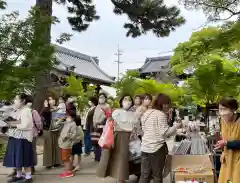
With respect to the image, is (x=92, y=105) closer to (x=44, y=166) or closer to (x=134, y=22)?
(x=44, y=166)

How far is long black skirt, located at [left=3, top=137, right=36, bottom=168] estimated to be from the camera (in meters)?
5.92

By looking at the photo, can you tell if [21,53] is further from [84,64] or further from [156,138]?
[84,64]

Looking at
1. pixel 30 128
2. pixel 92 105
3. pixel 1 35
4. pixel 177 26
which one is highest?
pixel 177 26

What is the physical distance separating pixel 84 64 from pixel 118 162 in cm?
2309

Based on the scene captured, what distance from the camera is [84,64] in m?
28.2

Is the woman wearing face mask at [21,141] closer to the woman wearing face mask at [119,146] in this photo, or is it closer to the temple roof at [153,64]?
the woman wearing face mask at [119,146]

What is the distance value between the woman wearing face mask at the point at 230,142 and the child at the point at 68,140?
3377 mm

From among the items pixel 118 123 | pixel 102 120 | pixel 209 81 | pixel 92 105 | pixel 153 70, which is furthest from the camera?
pixel 153 70

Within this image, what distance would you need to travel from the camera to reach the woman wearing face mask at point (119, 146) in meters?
5.52

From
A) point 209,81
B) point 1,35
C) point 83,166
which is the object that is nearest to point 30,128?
point 83,166

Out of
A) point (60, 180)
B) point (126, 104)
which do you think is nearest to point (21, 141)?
point (60, 180)

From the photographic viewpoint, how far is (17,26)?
7.78 meters

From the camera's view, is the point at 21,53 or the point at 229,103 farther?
the point at 21,53

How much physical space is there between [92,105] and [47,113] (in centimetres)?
125
